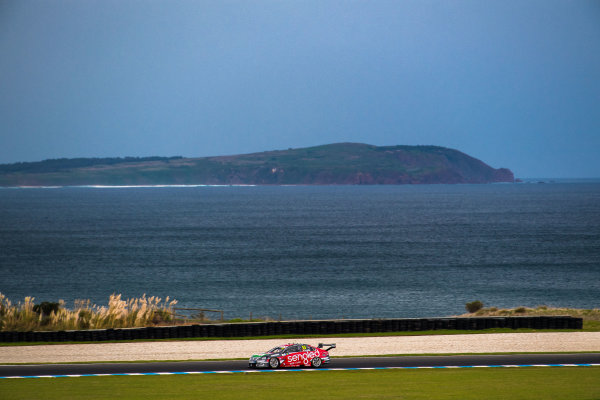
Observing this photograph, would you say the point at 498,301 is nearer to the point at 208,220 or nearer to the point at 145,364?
the point at 145,364

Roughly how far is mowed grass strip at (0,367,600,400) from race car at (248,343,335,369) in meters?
0.78

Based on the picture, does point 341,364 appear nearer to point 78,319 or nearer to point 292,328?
point 292,328

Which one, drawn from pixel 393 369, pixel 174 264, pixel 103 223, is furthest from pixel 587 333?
pixel 103 223

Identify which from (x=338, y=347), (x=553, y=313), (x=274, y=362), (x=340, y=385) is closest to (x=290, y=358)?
(x=274, y=362)

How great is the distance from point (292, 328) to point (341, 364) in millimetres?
6733

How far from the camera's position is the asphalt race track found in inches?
889

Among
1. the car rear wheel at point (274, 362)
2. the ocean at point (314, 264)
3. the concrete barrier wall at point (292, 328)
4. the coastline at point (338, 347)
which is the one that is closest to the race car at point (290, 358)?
the car rear wheel at point (274, 362)

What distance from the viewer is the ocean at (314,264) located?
5391 centimetres

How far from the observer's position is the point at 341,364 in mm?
23219

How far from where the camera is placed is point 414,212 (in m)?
167

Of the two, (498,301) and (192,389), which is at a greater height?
(192,389)

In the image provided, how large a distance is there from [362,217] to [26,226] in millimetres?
69748

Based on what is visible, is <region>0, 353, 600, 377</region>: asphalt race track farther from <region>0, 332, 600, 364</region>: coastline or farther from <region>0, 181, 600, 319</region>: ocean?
<region>0, 181, 600, 319</region>: ocean

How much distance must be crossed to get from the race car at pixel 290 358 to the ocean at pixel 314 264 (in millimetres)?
24069
